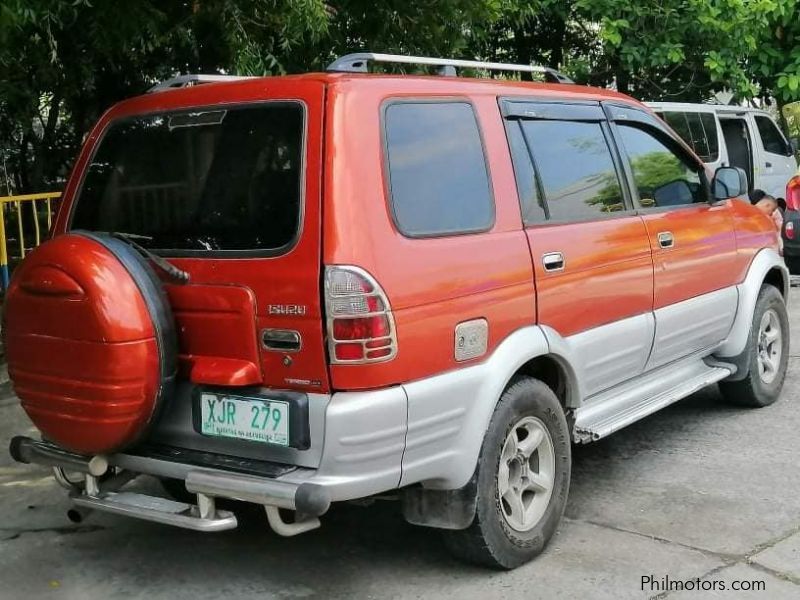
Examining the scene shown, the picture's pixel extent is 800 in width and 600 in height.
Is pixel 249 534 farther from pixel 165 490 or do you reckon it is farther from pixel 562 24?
pixel 562 24

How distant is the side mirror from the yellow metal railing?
5.98 metres

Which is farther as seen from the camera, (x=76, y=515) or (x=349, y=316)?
(x=76, y=515)

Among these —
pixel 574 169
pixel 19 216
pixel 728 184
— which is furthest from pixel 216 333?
pixel 19 216

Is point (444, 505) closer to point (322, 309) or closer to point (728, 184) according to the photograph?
point (322, 309)

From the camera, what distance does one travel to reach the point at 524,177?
392 cm

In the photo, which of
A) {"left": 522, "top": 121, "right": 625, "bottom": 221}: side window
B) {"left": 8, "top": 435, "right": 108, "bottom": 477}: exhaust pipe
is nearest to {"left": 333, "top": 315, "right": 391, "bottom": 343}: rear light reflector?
{"left": 8, "top": 435, "right": 108, "bottom": 477}: exhaust pipe

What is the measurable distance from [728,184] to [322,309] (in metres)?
3.17

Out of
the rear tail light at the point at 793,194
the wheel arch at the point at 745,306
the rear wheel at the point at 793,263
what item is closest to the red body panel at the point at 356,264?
the wheel arch at the point at 745,306

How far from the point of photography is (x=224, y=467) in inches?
127

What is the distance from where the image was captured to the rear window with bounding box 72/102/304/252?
328 cm

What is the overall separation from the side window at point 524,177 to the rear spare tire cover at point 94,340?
1534mm

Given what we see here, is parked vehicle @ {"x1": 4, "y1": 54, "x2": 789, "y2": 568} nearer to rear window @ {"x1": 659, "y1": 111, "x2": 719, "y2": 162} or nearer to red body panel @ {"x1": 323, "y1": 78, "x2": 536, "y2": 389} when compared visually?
red body panel @ {"x1": 323, "y1": 78, "x2": 536, "y2": 389}

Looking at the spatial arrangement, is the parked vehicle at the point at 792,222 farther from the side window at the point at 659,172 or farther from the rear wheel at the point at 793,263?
the side window at the point at 659,172

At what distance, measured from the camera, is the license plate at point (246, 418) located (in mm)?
3141
